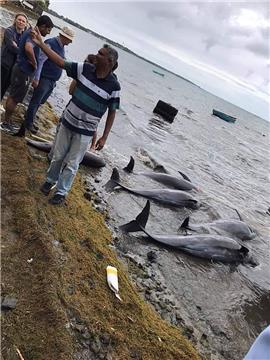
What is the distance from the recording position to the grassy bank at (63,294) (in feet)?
14.5

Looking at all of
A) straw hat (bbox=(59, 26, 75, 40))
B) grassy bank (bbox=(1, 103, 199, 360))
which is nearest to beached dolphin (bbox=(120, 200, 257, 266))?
grassy bank (bbox=(1, 103, 199, 360))

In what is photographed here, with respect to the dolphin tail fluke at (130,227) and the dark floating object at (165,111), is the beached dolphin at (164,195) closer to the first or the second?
the dolphin tail fluke at (130,227)

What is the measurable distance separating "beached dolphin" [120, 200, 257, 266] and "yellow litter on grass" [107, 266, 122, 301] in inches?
111

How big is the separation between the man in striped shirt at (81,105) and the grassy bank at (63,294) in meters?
0.78

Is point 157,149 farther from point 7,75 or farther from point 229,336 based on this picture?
point 229,336

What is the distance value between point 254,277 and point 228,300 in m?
2.24

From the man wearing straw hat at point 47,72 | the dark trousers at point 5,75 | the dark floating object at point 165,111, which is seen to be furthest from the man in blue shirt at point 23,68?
the dark floating object at point 165,111

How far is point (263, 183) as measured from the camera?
29516mm

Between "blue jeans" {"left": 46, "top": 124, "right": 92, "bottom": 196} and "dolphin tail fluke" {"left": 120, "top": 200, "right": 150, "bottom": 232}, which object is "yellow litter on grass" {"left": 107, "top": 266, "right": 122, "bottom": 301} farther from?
"dolphin tail fluke" {"left": 120, "top": 200, "right": 150, "bottom": 232}

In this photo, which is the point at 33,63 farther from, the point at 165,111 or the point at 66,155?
the point at 165,111

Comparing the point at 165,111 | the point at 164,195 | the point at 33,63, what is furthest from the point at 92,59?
the point at 165,111

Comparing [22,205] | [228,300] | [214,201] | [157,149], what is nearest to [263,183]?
[157,149]

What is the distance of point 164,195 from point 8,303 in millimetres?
8837

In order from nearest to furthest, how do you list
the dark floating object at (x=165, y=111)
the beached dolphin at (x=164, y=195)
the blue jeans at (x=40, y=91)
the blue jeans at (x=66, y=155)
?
the blue jeans at (x=66, y=155), the blue jeans at (x=40, y=91), the beached dolphin at (x=164, y=195), the dark floating object at (x=165, y=111)
